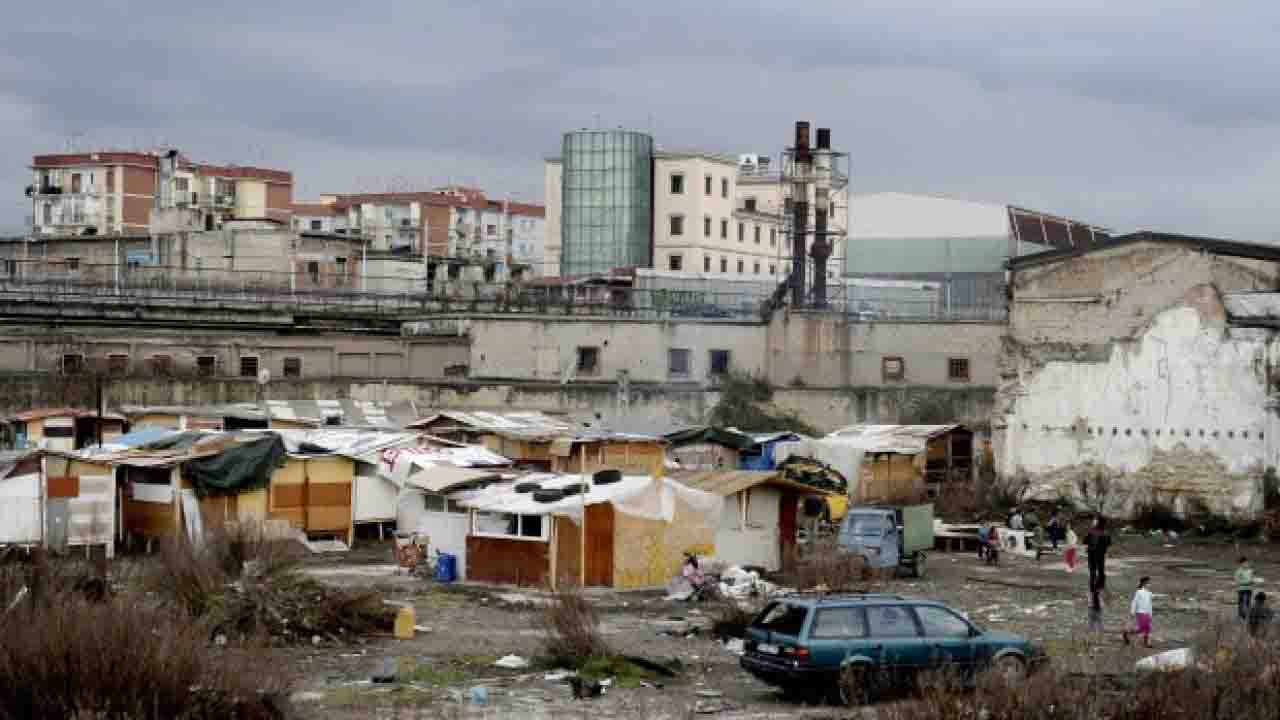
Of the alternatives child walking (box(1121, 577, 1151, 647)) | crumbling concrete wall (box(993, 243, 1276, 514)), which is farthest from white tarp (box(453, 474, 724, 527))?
crumbling concrete wall (box(993, 243, 1276, 514))

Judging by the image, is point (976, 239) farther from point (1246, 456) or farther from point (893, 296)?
point (1246, 456)

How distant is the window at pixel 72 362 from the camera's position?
157ft

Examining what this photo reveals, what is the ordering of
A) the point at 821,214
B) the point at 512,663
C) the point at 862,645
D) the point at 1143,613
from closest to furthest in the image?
the point at 862,645 → the point at 512,663 → the point at 1143,613 → the point at 821,214

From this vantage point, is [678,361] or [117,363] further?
[678,361]

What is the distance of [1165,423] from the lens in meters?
39.9

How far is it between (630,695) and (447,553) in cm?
1143

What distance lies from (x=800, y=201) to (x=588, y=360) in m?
12.9

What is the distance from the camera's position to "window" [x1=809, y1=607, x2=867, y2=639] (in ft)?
57.5

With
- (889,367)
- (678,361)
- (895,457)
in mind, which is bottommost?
(895,457)

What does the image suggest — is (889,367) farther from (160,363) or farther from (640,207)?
(640,207)

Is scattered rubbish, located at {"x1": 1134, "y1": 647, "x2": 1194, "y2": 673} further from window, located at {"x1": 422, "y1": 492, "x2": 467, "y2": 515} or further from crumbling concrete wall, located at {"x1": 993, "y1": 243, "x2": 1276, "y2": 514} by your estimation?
crumbling concrete wall, located at {"x1": 993, "y1": 243, "x2": 1276, "y2": 514}

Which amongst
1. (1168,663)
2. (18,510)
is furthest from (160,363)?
(1168,663)

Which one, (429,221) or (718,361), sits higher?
(429,221)

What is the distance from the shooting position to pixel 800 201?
202 feet
